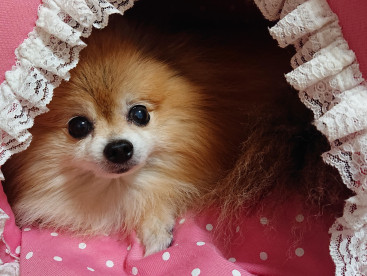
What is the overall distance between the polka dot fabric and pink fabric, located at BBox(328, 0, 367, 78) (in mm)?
515

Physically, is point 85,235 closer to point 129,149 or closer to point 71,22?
point 129,149

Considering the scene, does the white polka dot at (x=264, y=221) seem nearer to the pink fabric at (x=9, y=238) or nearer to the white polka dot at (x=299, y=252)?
the white polka dot at (x=299, y=252)

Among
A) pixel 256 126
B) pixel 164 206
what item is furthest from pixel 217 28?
pixel 164 206

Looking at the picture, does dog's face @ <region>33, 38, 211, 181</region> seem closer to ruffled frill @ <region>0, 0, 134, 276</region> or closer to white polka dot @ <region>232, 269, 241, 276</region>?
ruffled frill @ <region>0, 0, 134, 276</region>

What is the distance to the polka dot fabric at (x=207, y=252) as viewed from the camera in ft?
4.24

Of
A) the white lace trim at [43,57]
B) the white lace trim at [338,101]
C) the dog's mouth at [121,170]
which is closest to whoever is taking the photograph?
the white lace trim at [338,101]

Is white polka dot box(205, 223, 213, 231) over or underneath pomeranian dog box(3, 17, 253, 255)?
underneath

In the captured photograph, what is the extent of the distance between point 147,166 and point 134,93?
0.91 ft

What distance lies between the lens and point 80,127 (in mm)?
1350

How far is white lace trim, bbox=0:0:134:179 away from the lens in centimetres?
114

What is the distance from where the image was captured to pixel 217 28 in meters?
1.80

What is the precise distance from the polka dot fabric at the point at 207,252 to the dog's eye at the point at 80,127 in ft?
1.25

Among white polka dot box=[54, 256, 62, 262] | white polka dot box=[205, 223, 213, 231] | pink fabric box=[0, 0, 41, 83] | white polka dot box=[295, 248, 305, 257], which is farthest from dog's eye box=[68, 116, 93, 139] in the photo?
white polka dot box=[295, 248, 305, 257]

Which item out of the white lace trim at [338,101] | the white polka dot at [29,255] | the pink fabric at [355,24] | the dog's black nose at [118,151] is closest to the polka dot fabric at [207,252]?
the white polka dot at [29,255]
